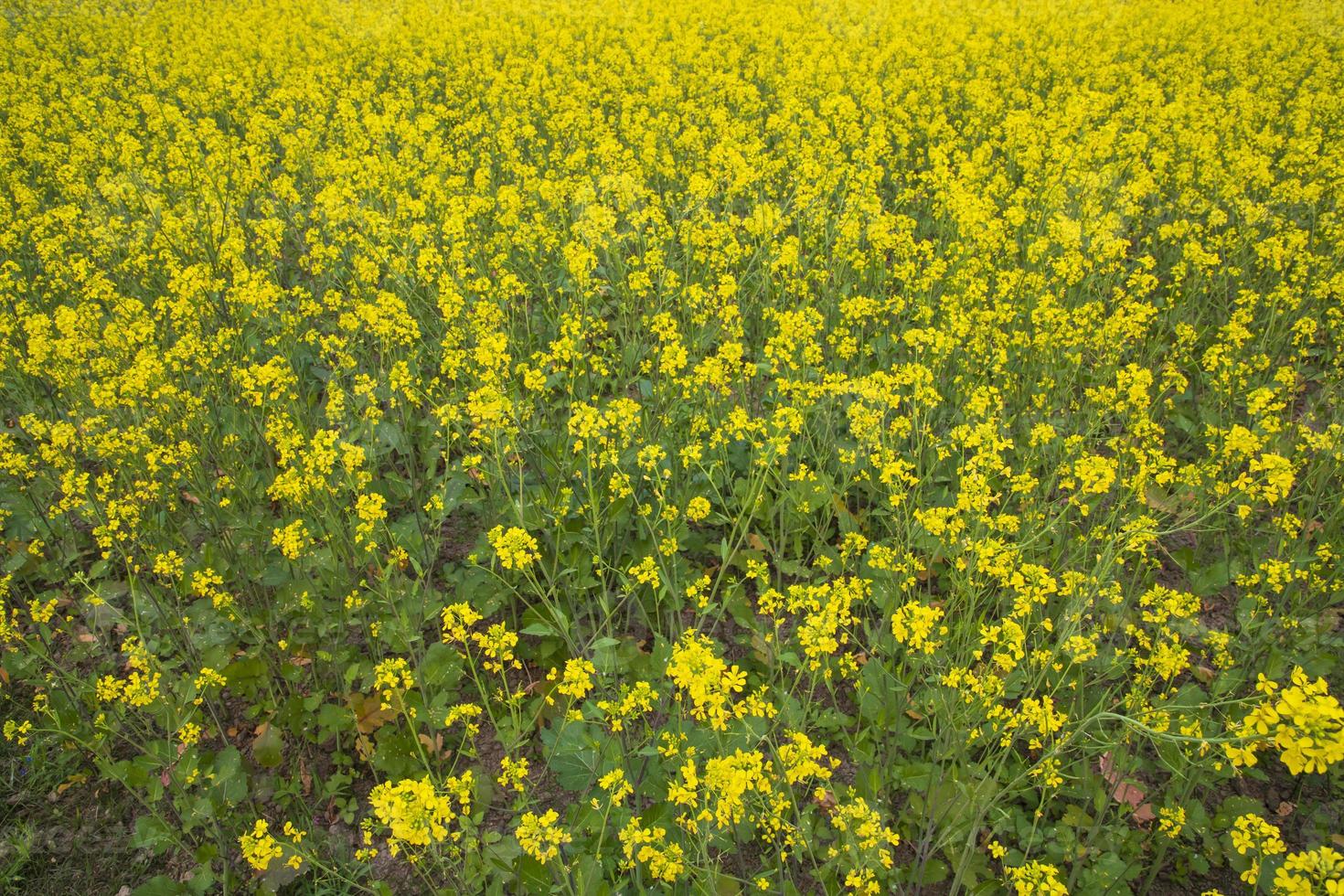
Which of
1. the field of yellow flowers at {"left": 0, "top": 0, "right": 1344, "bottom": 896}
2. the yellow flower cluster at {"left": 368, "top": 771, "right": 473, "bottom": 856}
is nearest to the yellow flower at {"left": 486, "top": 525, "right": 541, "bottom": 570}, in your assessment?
the field of yellow flowers at {"left": 0, "top": 0, "right": 1344, "bottom": 896}

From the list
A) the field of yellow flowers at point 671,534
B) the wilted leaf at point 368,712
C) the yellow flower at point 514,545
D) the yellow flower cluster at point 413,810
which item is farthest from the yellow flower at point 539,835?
the wilted leaf at point 368,712

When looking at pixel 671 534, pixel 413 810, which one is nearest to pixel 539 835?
Answer: pixel 413 810

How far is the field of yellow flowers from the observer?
269 cm

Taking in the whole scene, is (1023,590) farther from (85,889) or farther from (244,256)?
(244,256)

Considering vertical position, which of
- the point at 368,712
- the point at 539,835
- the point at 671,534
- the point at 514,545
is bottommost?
the point at 368,712

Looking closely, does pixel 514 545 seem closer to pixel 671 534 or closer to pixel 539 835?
pixel 671 534

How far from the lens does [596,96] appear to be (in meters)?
9.12

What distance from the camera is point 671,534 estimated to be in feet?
11.2

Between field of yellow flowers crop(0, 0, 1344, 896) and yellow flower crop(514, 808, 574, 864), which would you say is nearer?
yellow flower crop(514, 808, 574, 864)

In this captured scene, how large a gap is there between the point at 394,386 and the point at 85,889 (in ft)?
7.57

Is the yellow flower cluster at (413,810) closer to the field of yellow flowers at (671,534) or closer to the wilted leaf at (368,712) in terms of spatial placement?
the field of yellow flowers at (671,534)

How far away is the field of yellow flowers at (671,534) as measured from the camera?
269 centimetres

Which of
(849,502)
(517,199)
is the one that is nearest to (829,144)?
(517,199)

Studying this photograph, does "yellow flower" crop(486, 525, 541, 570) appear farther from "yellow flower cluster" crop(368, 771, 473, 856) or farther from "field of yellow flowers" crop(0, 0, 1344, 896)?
"yellow flower cluster" crop(368, 771, 473, 856)
